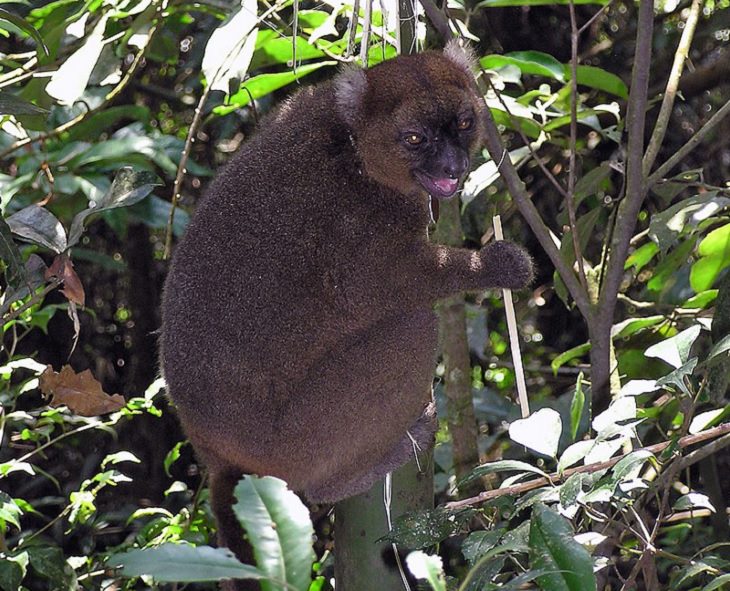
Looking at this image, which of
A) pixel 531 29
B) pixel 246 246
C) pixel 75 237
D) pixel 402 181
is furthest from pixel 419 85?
pixel 531 29

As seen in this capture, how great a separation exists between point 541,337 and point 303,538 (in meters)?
4.64

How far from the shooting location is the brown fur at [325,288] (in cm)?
311

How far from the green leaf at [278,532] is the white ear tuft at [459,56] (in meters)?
2.12

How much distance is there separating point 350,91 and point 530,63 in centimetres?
92

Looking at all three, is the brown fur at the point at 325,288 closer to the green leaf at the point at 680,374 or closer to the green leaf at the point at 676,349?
the green leaf at the point at 676,349

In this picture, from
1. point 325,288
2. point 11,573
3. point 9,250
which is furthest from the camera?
point 325,288

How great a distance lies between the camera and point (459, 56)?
340 cm

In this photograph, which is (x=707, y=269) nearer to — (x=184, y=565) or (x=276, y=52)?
(x=276, y=52)

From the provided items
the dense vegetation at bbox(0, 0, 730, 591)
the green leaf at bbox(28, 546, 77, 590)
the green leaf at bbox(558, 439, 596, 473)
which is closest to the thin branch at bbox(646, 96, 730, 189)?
the dense vegetation at bbox(0, 0, 730, 591)

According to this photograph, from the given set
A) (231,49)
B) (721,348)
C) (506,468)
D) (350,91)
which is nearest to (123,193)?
(231,49)

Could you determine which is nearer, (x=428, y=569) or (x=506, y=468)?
(x=428, y=569)

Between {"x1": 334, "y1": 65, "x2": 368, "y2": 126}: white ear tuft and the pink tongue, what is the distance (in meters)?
0.38

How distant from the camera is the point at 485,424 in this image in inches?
229

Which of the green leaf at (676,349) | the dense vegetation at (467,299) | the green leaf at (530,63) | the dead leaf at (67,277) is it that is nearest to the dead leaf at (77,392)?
the dense vegetation at (467,299)
